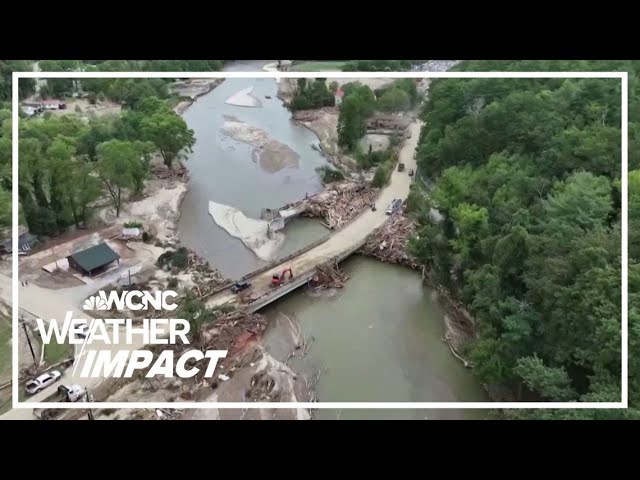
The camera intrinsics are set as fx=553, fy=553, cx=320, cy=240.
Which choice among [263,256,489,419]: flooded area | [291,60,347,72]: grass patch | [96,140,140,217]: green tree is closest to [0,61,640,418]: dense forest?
[96,140,140,217]: green tree

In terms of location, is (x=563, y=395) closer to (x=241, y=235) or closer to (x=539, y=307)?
(x=539, y=307)

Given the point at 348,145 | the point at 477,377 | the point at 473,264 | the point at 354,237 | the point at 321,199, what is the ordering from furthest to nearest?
the point at 348,145, the point at 321,199, the point at 354,237, the point at 473,264, the point at 477,377

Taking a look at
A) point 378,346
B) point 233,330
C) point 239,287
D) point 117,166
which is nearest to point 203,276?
point 239,287

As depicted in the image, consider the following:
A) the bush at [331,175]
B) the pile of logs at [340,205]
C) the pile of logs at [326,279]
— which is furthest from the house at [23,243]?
the bush at [331,175]

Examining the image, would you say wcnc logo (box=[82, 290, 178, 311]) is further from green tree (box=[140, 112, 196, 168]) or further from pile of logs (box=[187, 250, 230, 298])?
green tree (box=[140, 112, 196, 168])

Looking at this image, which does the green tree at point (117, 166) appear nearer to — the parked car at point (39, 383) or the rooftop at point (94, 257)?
the rooftop at point (94, 257)

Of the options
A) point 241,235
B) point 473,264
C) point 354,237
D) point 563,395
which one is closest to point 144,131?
point 241,235
